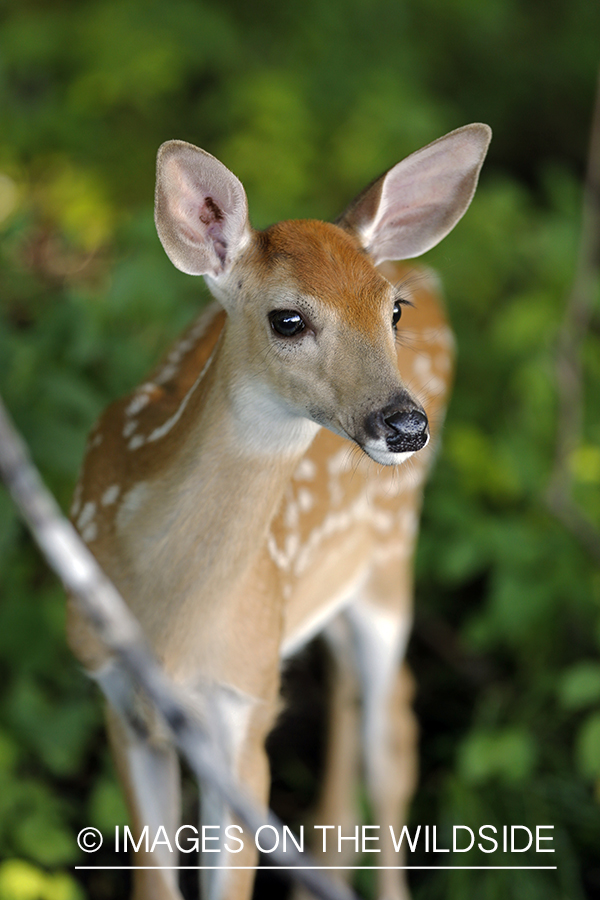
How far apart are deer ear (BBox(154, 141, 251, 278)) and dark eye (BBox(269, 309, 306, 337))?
21cm

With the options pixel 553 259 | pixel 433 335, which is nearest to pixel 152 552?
pixel 433 335

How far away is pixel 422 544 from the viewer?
369 cm

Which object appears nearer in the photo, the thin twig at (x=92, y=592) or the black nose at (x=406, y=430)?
the thin twig at (x=92, y=592)

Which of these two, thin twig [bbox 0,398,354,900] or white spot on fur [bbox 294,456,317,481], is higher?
white spot on fur [bbox 294,456,317,481]

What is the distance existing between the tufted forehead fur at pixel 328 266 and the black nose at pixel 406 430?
0.21 metres

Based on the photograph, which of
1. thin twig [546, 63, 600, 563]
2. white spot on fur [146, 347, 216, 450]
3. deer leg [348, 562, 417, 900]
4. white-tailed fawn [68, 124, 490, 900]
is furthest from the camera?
thin twig [546, 63, 600, 563]

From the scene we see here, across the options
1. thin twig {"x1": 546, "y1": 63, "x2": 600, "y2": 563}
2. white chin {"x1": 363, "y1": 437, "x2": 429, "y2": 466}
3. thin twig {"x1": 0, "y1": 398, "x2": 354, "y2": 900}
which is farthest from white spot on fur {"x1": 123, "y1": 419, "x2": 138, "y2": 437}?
thin twig {"x1": 546, "y1": 63, "x2": 600, "y2": 563}

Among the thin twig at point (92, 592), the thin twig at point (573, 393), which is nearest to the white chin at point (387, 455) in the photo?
the thin twig at point (92, 592)

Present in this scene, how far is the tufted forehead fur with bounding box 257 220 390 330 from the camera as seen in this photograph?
168 centimetres

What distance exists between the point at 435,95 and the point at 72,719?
4.48 m

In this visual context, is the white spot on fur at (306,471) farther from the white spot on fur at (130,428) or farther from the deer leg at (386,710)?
the deer leg at (386,710)

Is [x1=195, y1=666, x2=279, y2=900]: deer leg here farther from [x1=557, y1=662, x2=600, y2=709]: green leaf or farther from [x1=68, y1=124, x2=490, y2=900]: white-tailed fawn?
[x1=557, y1=662, x2=600, y2=709]: green leaf

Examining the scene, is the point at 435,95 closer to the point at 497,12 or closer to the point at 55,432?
the point at 497,12
